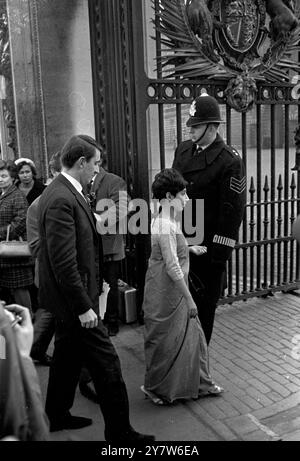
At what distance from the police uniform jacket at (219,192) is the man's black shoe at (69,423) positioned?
1.50 metres

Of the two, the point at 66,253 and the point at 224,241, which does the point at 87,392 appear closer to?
the point at 66,253

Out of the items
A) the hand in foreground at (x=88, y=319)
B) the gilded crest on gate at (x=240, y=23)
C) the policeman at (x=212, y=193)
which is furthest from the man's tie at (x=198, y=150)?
the hand in foreground at (x=88, y=319)

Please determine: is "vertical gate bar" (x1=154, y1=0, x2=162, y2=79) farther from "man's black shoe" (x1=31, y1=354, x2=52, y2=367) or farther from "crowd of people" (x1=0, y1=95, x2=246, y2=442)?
"man's black shoe" (x1=31, y1=354, x2=52, y2=367)

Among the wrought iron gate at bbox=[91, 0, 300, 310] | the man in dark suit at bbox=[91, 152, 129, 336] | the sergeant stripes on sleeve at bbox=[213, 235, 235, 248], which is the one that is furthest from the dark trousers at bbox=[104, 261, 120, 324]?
the sergeant stripes on sleeve at bbox=[213, 235, 235, 248]

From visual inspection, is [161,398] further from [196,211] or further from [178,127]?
[178,127]

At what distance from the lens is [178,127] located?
4820 millimetres

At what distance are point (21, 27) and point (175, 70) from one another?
1819mm

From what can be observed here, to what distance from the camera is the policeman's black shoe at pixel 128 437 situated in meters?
2.85

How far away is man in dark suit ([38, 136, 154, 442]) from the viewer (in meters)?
2.73

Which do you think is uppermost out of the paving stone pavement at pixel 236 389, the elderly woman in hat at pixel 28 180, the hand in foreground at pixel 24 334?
the elderly woman in hat at pixel 28 180

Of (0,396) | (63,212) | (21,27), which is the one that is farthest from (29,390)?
(21,27)

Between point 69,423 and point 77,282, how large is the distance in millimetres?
1036

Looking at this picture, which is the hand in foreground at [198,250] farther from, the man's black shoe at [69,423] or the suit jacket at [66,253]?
the man's black shoe at [69,423]

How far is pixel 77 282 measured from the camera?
2.74 m
